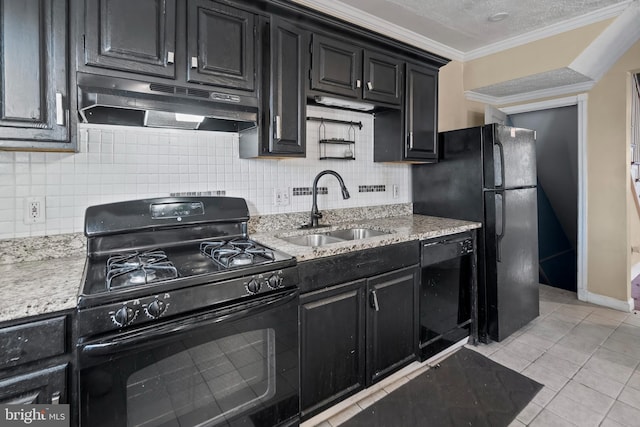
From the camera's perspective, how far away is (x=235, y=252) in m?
1.56

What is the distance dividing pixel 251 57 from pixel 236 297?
4.23ft

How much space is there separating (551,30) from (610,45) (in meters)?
0.51

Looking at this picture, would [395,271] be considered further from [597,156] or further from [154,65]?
[597,156]

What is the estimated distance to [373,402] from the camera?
1.93 meters

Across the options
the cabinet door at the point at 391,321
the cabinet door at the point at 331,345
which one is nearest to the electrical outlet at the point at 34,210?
the cabinet door at the point at 331,345

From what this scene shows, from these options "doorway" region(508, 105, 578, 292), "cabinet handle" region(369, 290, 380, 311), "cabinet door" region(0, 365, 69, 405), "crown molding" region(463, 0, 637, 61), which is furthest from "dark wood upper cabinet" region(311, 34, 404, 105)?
"doorway" region(508, 105, 578, 292)

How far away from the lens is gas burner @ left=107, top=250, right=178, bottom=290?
3.87 ft

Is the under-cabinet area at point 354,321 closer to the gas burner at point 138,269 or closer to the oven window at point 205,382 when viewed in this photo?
the oven window at point 205,382

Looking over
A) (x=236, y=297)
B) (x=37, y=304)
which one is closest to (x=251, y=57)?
(x=236, y=297)

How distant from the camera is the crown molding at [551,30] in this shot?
2.52 m

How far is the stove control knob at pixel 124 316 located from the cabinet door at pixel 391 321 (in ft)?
3.92

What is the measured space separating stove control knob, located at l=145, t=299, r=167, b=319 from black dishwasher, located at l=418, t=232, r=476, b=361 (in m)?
1.58

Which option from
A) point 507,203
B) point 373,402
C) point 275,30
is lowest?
point 373,402

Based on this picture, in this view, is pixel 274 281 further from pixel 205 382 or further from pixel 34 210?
pixel 34 210
